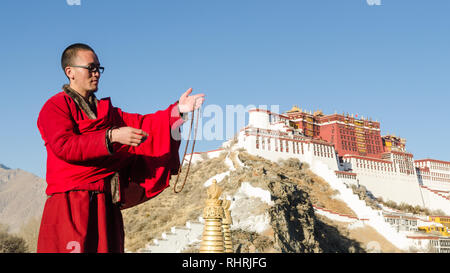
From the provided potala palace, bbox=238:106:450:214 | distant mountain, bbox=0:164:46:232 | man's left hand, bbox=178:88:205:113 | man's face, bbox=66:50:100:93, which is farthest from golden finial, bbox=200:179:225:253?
distant mountain, bbox=0:164:46:232

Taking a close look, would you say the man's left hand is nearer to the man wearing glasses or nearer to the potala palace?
the man wearing glasses

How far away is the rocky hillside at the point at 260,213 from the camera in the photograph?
24.2 meters

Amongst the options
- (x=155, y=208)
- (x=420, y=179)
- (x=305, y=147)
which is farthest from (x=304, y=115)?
(x=155, y=208)

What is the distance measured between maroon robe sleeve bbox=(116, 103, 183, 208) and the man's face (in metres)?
0.50

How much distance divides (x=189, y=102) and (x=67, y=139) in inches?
31.9

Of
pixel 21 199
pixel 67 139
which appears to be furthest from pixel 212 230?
pixel 21 199

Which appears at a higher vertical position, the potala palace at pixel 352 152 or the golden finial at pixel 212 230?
the potala palace at pixel 352 152

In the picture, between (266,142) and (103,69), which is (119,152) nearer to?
(103,69)

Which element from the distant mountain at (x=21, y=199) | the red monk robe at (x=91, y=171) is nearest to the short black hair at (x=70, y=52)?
the red monk robe at (x=91, y=171)

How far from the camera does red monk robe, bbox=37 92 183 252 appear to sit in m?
2.28

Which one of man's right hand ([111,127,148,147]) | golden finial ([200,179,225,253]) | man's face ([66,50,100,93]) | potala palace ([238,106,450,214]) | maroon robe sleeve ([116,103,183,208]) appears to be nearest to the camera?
man's right hand ([111,127,148,147])

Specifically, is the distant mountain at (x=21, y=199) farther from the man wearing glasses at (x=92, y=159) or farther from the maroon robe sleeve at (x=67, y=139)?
the maroon robe sleeve at (x=67, y=139)

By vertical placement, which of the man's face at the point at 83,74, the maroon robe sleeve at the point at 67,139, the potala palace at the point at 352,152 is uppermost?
the potala palace at the point at 352,152

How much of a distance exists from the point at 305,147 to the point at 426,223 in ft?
53.7
